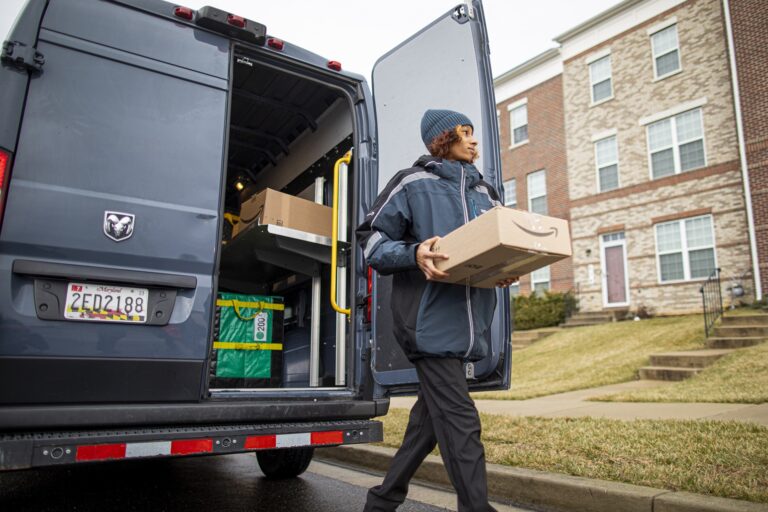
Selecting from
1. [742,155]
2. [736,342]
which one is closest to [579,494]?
[736,342]

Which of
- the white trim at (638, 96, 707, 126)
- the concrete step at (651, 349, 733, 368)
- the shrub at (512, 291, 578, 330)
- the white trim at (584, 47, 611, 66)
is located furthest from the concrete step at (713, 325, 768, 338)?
the white trim at (584, 47, 611, 66)

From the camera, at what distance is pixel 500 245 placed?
2213mm

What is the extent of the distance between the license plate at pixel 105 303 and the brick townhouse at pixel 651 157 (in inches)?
556

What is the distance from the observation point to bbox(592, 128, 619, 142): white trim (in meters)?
16.8

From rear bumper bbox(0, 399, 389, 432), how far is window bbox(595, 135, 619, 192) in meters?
15.0

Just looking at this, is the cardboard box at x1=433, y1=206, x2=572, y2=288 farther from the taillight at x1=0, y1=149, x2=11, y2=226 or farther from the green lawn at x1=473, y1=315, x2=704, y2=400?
the green lawn at x1=473, y1=315, x2=704, y2=400

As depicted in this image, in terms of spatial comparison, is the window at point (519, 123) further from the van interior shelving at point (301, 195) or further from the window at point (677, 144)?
the van interior shelving at point (301, 195)

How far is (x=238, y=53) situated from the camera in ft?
11.8

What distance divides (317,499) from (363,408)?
2.46 feet

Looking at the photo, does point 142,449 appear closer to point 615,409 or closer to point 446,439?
point 446,439

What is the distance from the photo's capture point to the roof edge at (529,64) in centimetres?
1875

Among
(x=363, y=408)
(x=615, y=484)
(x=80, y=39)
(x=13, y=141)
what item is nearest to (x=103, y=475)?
(x=363, y=408)

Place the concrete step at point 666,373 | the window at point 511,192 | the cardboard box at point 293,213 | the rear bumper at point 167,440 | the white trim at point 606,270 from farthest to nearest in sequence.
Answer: the window at point 511,192, the white trim at point 606,270, the concrete step at point 666,373, the cardboard box at point 293,213, the rear bumper at point 167,440

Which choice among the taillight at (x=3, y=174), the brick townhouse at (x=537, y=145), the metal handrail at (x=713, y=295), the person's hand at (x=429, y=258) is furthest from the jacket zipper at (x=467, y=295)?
the brick townhouse at (x=537, y=145)
